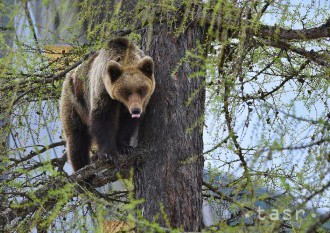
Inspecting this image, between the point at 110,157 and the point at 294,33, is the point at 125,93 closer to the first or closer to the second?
the point at 110,157

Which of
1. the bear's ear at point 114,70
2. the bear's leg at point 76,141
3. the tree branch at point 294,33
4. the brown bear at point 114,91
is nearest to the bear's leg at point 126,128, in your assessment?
the brown bear at point 114,91

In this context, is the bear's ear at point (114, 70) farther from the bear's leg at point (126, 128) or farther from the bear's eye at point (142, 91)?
the bear's leg at point (126, 128)

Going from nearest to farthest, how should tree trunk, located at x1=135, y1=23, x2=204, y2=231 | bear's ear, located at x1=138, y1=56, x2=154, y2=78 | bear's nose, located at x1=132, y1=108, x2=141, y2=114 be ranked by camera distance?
tree trunk, located at x1=135, y1=23, x2=204, y2=231 → bear's nose, located at x1=132, y1=108, x2=141, y2=114 → bear's ear, located at x1=138, y1=56, x2=154, y2=78

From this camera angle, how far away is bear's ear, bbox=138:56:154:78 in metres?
5.17

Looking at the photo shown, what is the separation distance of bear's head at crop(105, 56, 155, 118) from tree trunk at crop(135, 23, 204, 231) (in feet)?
0.28

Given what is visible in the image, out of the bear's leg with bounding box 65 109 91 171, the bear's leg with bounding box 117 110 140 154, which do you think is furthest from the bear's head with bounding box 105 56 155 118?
the bear's leg with bounding box 65 109 91 171

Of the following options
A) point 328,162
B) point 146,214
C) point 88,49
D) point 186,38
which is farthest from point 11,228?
point 328,162

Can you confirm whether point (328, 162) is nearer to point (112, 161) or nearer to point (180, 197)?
point (180, 197)

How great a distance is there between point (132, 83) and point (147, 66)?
0.29 metres

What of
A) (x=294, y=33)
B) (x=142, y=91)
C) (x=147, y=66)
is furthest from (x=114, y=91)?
(x=294, y=33)

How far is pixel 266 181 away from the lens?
4.75 meters

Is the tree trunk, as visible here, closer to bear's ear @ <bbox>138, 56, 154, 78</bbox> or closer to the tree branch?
bear's ear @ <bbox>138, 56, 154, 78</bbox>

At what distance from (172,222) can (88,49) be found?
5.70 ft

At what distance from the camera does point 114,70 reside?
5.43 m
